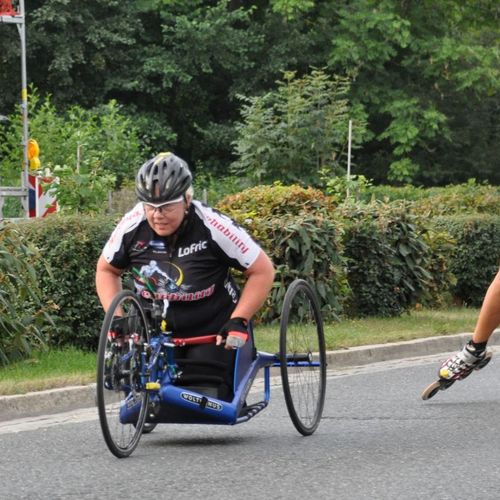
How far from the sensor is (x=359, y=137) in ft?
113

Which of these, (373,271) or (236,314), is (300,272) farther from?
(236,314)

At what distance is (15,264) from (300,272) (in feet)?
12.2

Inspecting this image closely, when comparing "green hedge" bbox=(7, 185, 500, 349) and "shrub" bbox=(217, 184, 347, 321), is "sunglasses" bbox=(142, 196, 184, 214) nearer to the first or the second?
"green hedge" bbox=(7, 185, 500, 349)

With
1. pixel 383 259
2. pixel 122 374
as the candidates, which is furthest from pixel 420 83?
pixel 122 374

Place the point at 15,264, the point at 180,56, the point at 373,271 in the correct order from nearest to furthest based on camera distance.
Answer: the point at 15,264, the point at 373,271, the point at 180,56

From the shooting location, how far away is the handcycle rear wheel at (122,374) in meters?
6.50

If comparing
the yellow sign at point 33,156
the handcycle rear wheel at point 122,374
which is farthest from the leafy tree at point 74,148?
the handcycle rear wheel at point 122,374

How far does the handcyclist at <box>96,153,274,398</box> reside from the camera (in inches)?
277

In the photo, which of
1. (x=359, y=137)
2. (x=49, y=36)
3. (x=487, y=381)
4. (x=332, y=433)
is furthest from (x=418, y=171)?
(x=332, y=433)

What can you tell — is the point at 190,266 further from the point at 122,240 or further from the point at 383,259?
the point at 383,259

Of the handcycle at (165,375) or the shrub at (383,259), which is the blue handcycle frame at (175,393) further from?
the shrub at (383,259)

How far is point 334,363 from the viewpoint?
11.2 m

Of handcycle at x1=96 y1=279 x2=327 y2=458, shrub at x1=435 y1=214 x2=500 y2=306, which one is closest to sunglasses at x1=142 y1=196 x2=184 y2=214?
handcycle at x1=96 y1=279 x2=327 y2=458

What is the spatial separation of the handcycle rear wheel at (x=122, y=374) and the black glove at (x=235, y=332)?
0.41 m
